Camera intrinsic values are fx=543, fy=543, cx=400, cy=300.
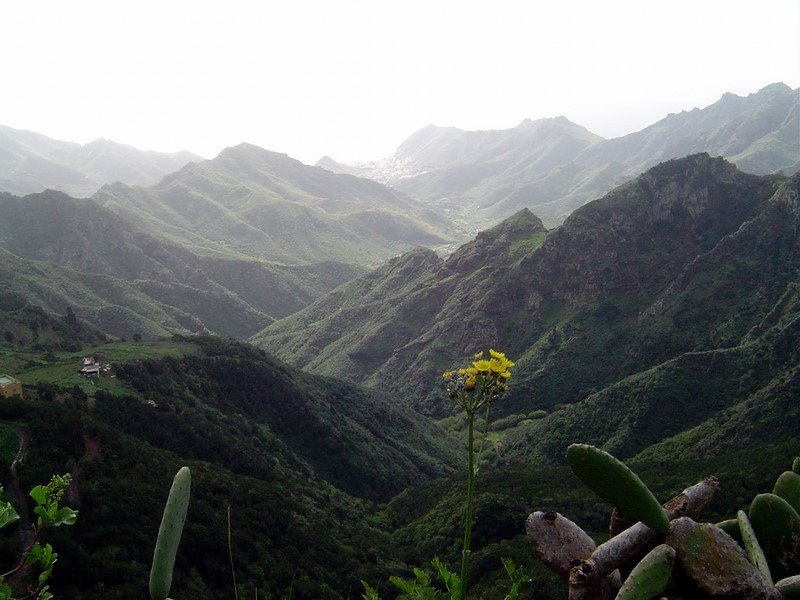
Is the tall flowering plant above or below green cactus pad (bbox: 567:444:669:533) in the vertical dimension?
above

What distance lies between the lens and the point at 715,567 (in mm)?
4977

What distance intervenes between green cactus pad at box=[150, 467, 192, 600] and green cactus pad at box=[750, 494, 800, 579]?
6.30m

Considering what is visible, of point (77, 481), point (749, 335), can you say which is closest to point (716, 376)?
point (749, 335)

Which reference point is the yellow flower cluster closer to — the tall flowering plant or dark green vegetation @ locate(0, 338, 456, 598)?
the tall flowering plant

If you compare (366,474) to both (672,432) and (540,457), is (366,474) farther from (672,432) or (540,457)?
(672,432)

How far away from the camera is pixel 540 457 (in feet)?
353

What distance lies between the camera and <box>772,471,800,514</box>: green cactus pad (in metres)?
6.93

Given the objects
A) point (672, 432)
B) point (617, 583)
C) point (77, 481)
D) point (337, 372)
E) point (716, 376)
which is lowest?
point (337, 372)

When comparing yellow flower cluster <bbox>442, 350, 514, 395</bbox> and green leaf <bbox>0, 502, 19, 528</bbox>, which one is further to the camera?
yellow flower cluster <bbox>442, 350, 514, 395</bbox>

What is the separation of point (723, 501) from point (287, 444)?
62663 millimetres

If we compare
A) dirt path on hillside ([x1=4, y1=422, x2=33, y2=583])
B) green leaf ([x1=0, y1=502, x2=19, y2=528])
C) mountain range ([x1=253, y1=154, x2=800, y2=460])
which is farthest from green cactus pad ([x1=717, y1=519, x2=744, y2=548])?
mountain range ([x1=253, y1=154, x2=800, y2=460])

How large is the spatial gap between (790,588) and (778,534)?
1.17m

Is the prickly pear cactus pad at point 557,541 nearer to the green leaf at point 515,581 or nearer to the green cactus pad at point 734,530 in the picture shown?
the green leaf at point 515,581

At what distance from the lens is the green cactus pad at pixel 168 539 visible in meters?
5.29
